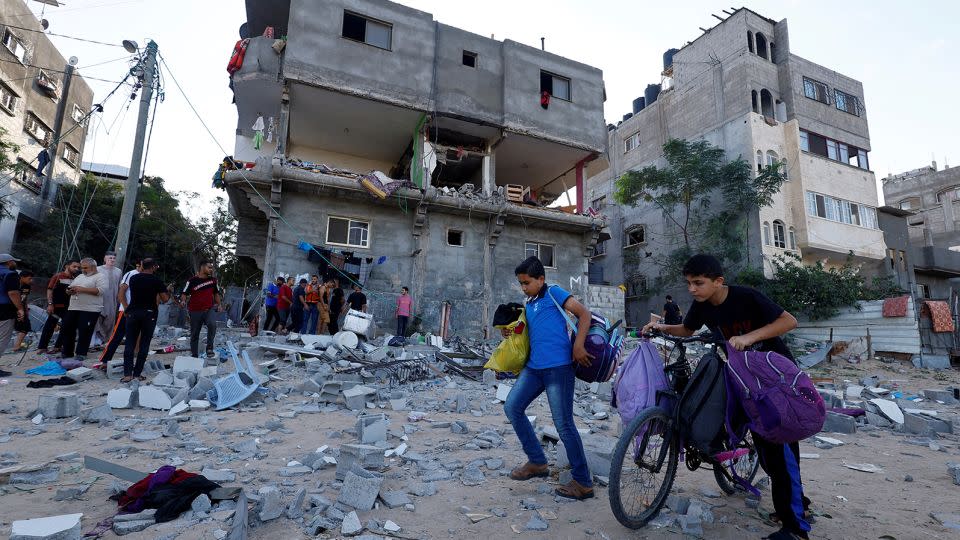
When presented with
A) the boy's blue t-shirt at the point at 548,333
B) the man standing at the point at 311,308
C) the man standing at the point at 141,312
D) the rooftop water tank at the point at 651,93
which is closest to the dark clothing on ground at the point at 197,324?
the man standing at the point at 141,312

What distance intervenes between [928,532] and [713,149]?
2294cm

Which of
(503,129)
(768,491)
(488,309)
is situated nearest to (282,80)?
(503,129)

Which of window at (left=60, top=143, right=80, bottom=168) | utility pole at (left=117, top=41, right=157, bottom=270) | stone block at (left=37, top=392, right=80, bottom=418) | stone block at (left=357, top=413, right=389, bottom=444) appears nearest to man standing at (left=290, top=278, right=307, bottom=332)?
utility pole at (left=117, top=41, right=157, bottom=270)

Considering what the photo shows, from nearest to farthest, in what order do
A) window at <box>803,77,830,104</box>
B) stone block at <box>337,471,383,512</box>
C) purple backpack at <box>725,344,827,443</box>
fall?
1. purple backpack at <box>725,344,827,443</box>
2. stone block at <box>337,471,383,512</box>
3. window at <box>803,77,830,104</box>

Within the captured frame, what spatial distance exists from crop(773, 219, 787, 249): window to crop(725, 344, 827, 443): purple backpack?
23.1 metres

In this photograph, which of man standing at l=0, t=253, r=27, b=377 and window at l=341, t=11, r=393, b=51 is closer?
man standing at l=0, t=253, r=27, b=377

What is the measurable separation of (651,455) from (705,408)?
1.41ft

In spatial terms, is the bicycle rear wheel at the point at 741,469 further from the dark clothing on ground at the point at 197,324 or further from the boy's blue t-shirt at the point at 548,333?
the dark clothing on ground at the point at 197,324

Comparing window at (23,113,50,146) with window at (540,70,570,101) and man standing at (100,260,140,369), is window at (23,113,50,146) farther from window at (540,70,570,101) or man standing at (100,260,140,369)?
window at (540,70,570,101)

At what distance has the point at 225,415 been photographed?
17.4 ft

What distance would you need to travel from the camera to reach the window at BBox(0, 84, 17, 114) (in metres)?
20.3

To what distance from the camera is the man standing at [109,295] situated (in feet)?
25.0

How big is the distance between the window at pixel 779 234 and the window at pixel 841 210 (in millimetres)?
1664

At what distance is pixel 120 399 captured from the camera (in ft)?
17.4
